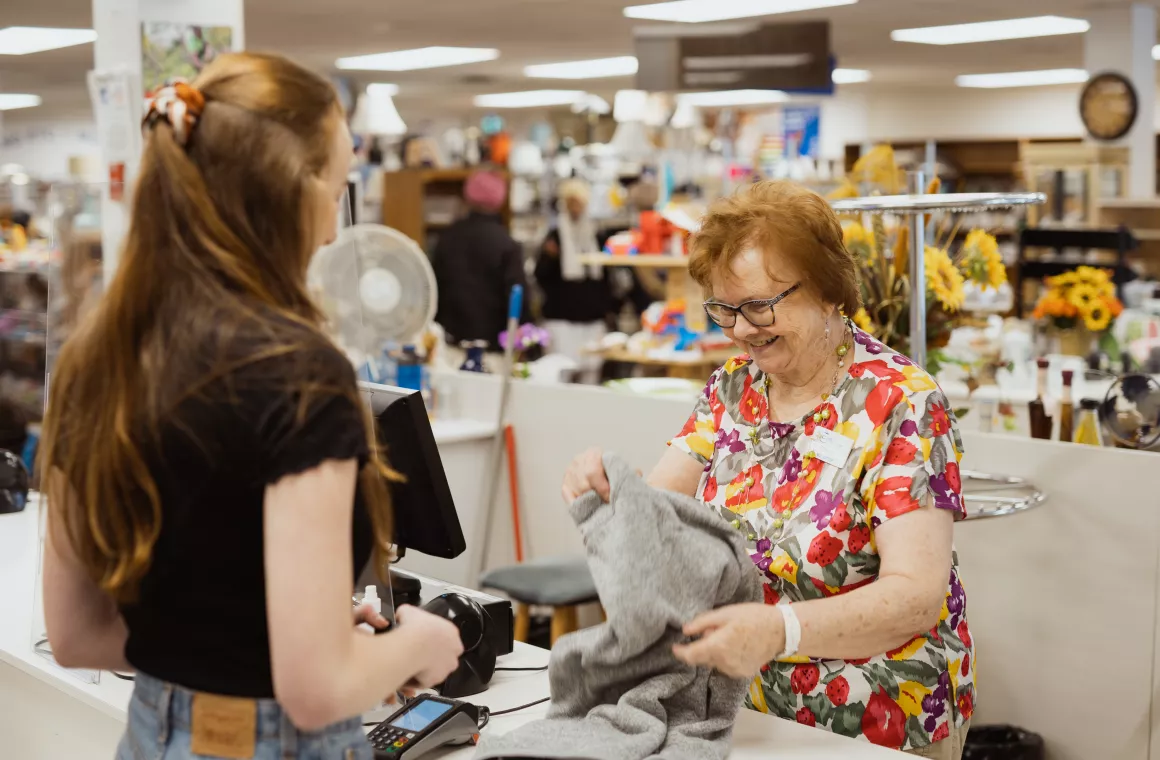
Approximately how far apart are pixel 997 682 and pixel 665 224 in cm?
397

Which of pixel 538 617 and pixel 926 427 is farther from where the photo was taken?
pixel 538 617

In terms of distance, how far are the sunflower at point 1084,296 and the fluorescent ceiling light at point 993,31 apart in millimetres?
4662

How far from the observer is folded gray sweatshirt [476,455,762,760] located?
5.24 ft

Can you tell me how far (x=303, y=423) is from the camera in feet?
3.54

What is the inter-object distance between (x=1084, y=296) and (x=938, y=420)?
3.20 metres

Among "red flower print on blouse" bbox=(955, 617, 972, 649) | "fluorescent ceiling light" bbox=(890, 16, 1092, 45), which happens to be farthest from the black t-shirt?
"fluorescent ceiling light" bbox=(890, 16, 1092, 45)

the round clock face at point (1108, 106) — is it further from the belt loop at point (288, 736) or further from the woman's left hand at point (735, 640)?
the belt loop at point (288, 736)

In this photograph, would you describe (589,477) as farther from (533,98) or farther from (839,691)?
(533,98)

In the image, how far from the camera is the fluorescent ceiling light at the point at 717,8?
→ 761cm

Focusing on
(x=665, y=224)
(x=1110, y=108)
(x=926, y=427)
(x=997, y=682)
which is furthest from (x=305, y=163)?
(x=1110, y=108)

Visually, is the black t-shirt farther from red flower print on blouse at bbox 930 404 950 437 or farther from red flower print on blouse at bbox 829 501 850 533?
red flower print on blouse at bbox 930 404 950 437

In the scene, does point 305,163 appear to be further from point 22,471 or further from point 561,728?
point 22,471

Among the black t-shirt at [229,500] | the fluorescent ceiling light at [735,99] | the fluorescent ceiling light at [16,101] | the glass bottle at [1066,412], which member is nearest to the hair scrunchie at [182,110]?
the black t-shirt at [229,500]

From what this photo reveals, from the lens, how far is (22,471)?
3.49m
